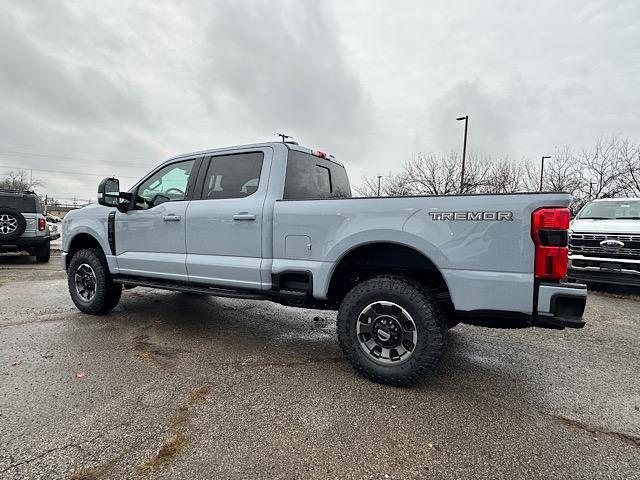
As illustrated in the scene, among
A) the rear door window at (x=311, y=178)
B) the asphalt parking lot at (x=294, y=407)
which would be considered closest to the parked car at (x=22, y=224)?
the asphalt parking lot at (x=294, y=407)

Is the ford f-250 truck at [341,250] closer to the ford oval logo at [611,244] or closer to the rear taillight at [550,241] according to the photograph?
the rear taillight at [550,241]

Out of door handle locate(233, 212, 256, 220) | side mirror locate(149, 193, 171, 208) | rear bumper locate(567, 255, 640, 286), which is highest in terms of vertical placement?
side mirror locate(149, 193, 171, 208)

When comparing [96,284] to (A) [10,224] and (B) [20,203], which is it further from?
(B) [20,203]

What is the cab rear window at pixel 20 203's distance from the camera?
9.24 metres

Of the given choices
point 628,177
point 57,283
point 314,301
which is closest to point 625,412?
point 314,301

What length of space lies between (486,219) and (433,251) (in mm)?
430

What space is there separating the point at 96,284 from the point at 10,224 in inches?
255

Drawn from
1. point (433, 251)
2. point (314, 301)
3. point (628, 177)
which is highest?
point (628, 177)

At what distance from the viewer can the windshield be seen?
7.19 m

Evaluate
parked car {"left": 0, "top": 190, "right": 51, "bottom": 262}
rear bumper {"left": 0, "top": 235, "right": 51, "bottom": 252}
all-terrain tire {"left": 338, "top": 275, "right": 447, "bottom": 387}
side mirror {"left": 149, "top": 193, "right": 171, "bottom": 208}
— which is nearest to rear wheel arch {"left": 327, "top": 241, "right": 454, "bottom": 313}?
all-terrain tire {"left": 338, "top": 275, "right": 447, "bottom": 387}

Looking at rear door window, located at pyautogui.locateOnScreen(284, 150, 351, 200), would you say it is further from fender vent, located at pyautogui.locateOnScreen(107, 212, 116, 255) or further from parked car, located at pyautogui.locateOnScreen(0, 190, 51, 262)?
parked car, located at pyautogui.locateOnScreen(0, 190, 51, 262)

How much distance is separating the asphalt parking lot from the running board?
0.53m

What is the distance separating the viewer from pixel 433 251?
9.07 feet

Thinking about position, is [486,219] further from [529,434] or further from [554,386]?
[554,386]
